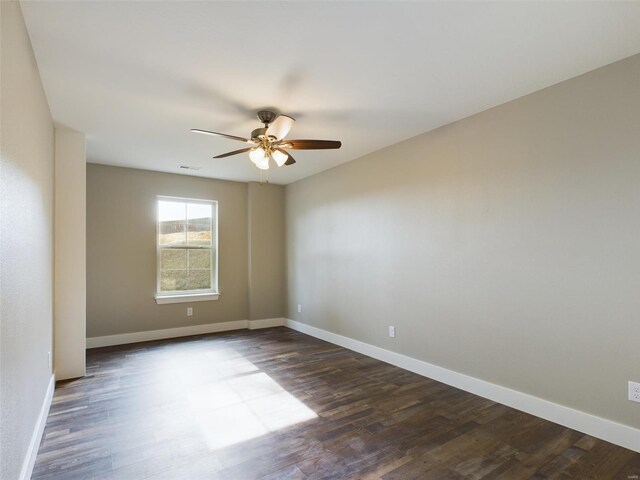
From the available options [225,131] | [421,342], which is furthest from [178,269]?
[421,342]

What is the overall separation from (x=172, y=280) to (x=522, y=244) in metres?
4.68

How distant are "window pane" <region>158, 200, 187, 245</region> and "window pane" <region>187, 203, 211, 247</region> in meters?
0.08

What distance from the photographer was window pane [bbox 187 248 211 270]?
5.42 metres

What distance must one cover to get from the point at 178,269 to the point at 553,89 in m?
5.07

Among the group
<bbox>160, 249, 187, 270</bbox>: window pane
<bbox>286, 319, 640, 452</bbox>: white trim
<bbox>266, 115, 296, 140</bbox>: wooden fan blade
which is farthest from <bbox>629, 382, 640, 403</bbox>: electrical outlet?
<bbox>160, 249, 187, 270</bbox>: window pane

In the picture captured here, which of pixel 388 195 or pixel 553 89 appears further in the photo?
pixel 388 195

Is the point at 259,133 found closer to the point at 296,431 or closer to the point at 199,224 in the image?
the point at 296,431

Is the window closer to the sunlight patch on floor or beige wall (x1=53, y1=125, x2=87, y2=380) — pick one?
beige wall (x1=53, y1=125, x2=87, y2=380)

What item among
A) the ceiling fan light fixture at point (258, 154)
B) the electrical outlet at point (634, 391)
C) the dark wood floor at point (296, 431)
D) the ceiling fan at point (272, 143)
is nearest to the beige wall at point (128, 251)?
the dark wood floor at point (296, 431)

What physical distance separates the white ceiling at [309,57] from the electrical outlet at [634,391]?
2106mm

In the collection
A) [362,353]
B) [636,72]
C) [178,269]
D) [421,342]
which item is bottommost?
[362,353]

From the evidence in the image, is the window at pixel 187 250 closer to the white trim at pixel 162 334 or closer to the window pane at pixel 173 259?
the window pane at pixel 173 259

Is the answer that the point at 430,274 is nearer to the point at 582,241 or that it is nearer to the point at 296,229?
the point at 582,241

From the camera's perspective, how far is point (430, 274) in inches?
136
